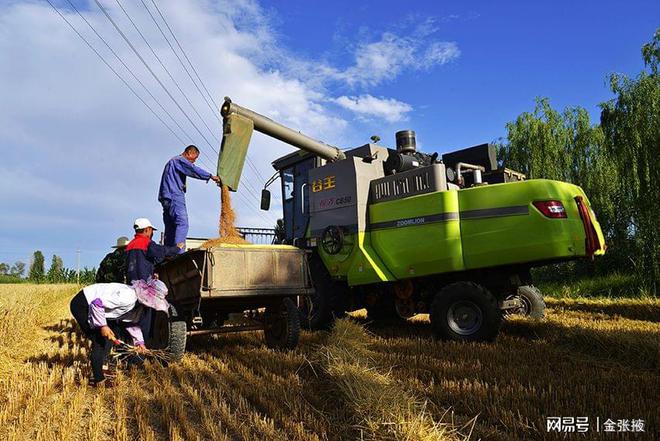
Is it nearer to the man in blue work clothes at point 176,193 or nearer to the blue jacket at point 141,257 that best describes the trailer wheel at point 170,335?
the blue jacket at point 141,257

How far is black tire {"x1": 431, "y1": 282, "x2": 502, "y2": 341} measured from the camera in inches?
204

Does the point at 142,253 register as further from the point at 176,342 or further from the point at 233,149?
the point at 233,149

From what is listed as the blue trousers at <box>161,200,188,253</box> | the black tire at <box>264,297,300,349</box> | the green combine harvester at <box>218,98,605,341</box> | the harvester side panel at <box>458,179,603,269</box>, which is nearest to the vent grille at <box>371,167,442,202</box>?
the green combine harvester at <box>218,98,605,341</box>

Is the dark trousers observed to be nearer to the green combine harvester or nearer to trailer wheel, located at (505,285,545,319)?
the green combine harvester

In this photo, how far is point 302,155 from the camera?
25.2 feet

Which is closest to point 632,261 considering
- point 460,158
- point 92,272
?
point 460,158

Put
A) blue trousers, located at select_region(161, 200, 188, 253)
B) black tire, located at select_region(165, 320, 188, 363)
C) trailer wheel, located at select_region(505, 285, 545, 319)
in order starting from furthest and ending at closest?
trailer wheel, located at select_region(505, 285, 545, 319), blue trousers, located at select_region(161, 200, 188, 253), black tire, located at select_region(165, 320, 188, 363)

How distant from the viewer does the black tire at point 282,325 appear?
17.3 feet

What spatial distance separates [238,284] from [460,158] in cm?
396

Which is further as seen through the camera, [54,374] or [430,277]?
[430,277]

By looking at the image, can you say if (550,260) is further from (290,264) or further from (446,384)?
(290,264)

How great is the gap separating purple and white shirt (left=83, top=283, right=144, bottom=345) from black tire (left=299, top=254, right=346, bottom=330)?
2776 mm

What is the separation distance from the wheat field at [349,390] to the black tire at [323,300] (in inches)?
38.9

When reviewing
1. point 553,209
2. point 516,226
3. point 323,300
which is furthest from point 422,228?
point 323,300
